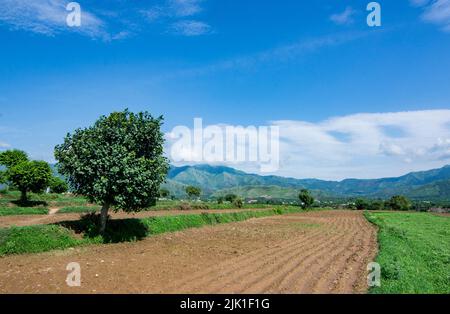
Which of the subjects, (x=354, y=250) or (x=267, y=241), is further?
(x=267, y=241)

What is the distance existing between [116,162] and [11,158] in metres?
44.4

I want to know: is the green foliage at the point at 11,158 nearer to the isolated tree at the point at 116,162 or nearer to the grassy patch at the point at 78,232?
the grassy patch at the point at 78,232

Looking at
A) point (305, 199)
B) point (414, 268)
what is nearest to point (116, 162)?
point (414, 268)

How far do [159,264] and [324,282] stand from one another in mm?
8682

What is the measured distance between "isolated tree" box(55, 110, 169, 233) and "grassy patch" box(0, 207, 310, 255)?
138 centimetres

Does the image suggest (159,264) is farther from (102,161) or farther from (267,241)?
(267,241)

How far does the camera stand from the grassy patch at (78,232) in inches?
864

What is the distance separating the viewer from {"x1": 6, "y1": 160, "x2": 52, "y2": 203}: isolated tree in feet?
168

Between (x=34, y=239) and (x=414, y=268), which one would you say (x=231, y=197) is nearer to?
(x=34, y=239)

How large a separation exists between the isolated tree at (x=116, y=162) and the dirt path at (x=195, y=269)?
12.0 ft

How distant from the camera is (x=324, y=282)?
15984 millimetres

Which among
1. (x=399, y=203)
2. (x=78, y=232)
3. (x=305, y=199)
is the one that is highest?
(x=78, y=232)

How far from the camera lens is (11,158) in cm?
5962
